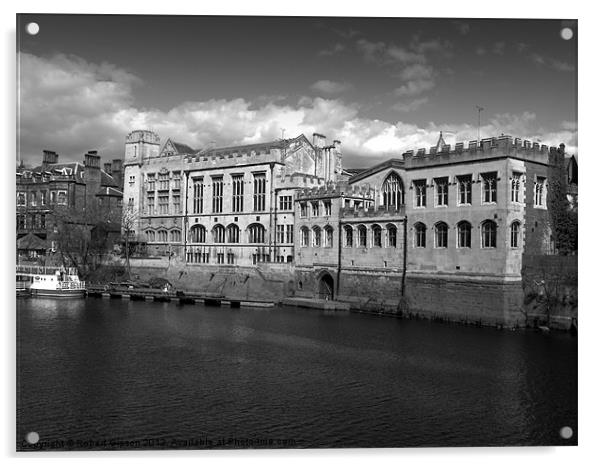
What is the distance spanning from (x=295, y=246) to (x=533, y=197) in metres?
17.3

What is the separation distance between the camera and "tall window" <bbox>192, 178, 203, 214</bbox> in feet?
184

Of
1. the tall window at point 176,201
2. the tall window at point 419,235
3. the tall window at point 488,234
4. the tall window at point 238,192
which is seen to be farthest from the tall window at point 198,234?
the tall window at point 488,234

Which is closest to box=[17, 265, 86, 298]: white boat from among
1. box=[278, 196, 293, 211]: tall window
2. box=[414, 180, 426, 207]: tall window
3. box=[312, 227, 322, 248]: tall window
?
box=[278, 196, 293, 211]: tall window

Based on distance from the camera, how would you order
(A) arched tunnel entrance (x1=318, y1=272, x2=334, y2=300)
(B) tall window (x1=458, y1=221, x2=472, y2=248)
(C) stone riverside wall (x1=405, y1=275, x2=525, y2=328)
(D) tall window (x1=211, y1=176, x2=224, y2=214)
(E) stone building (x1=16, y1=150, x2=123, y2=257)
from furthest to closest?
(E) stone building (x1=16, y1=150, x2=123, y2=257) < (D) tall window (x1=211, y1=176, x2=224, y2=214) < (A) arched tunnel entrance (x1=318, y1=272, x2=334, y2=300) < (B) tall window (x1=458, y1=221, x2=472, y2=248) < (C) stone riverside wall (x1=405, y1=275, x2=525, y2=328)

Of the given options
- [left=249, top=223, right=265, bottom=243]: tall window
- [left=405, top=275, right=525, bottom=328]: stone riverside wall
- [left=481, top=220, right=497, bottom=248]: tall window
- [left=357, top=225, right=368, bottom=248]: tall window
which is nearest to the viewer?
[left=405, top=275, right=525, bottom=328]: stone riverside wall

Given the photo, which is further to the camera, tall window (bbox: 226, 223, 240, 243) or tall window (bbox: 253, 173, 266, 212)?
tall window (bbox: 226, 223, 240, 243)

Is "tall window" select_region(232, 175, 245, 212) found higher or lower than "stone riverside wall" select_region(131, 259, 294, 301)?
higher

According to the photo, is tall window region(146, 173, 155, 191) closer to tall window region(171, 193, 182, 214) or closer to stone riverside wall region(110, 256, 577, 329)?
tall window region(171, 193, 182, 214)

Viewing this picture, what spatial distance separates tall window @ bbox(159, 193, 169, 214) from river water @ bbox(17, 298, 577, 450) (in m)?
26.1

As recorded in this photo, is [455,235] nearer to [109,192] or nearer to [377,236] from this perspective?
[377,236]

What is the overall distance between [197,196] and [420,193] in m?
24.6

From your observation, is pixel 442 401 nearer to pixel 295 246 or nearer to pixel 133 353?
pixel 133 353

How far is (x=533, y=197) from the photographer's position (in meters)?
33.3
